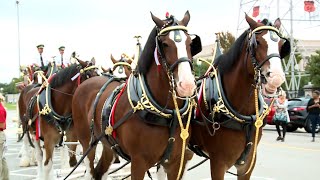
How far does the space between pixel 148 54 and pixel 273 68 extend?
1265 millimetres

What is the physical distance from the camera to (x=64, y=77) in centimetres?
795

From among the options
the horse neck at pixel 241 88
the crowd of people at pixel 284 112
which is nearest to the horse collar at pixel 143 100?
the horse neck at pixel 241 88

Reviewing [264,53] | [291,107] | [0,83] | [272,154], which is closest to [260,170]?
[272,154]

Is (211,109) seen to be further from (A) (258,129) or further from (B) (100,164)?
(B) (100,164)

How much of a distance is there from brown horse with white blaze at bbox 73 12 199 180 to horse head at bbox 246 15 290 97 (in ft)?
2.04

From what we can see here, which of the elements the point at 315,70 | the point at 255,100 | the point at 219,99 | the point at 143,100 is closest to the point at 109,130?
the point at 143,100

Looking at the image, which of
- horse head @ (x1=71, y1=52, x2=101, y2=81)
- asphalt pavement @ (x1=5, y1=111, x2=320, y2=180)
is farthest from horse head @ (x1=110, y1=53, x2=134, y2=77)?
asphalt pavement @ (x1=5, y1=111, x2=320, y2=180)

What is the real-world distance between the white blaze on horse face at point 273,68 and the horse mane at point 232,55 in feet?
1.62

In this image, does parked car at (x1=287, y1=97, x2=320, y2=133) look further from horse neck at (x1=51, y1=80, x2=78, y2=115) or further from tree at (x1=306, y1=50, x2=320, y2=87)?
tree at (x1=306, y1=50, x2=320, y2=87)

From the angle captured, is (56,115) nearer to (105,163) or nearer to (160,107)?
(105,163)

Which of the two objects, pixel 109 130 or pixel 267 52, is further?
pixel 109 130

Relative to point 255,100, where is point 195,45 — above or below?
above

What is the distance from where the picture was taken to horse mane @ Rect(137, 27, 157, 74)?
4.62 meters

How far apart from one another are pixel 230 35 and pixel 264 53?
44.8m
